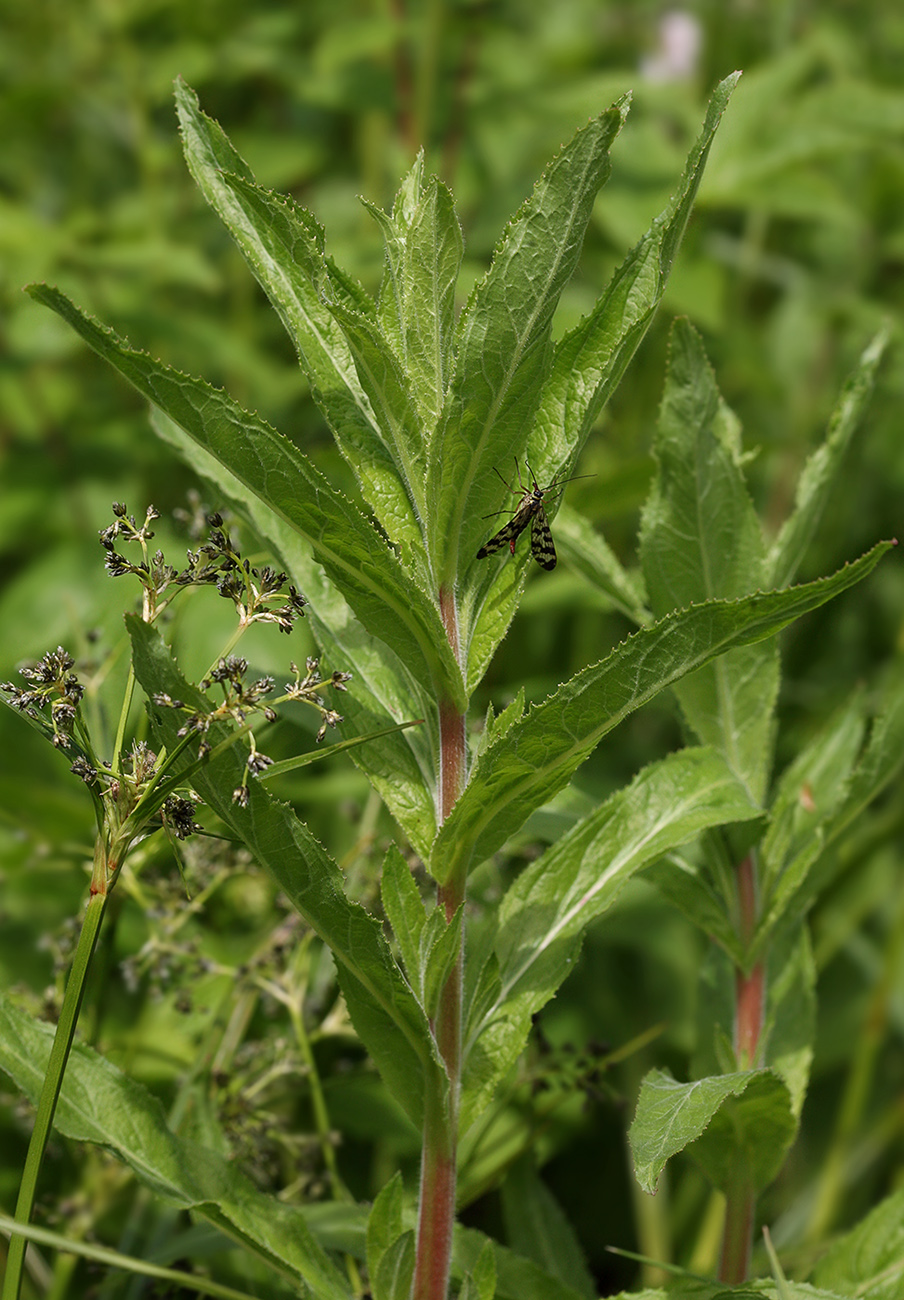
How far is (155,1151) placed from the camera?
909 mm

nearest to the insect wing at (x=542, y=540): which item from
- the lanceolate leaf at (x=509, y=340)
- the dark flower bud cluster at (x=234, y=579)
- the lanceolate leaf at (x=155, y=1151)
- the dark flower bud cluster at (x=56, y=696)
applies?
the lanceolate leaf at (x=509, y=340)

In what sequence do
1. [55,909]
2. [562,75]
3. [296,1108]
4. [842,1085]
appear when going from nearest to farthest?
[296,1108] < [55,909] < [842,1085] < [562,75]

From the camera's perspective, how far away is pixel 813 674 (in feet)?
7.16

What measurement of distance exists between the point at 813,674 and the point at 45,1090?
65.9 inches

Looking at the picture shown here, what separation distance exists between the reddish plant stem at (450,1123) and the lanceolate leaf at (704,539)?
248mm

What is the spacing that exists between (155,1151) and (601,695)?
0.46 m

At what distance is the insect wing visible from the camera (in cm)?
99

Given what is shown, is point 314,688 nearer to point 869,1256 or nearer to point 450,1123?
point 450,1123

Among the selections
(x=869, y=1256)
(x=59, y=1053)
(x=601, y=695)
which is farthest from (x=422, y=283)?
(x=869, y=1256)

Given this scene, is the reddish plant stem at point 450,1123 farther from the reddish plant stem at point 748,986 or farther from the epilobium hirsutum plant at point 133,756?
the reddish plant stem at point 748,986

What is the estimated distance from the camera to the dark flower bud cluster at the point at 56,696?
77 cm

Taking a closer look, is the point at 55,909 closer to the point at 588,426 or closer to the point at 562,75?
the point at 588,426

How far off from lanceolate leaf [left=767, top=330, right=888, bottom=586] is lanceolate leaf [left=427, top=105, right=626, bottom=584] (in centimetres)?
33

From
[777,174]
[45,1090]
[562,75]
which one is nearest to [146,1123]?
[45,1090]
